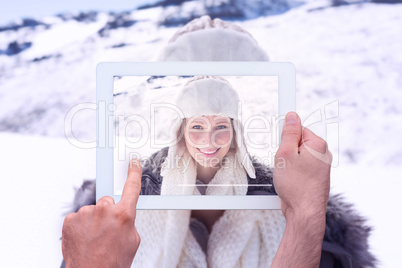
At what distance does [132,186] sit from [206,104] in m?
0.23

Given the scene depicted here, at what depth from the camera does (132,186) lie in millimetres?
595

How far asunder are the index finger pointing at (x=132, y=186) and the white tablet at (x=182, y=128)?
0.06ft

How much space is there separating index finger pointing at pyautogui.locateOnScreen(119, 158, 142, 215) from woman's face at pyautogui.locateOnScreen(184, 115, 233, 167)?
→ 12 cm

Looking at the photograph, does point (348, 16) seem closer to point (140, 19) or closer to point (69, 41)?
point (140, 19)

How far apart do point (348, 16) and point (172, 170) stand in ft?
2.16

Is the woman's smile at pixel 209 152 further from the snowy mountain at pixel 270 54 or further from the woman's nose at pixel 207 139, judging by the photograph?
the snowy mountain at pixel 270 54

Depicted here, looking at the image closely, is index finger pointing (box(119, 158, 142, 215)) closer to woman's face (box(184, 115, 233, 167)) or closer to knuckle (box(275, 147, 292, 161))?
woman's face (box(184, 115, 233, 167))

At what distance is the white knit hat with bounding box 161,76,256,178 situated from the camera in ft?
2.12

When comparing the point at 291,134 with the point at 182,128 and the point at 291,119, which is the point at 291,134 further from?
the point at 182,128

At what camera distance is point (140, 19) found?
2.86 feet

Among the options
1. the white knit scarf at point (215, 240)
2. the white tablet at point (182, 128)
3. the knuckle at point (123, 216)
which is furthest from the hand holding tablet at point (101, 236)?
the white knit scarf at point (215, 240)

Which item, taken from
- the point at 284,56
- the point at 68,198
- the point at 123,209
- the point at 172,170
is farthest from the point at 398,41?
the point at 68,198

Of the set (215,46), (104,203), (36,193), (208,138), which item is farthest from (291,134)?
(36,193)

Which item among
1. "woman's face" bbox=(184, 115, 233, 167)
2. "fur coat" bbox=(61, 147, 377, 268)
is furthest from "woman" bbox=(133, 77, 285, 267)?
"fur coat" bbox=(61, 147, 377, 268)
